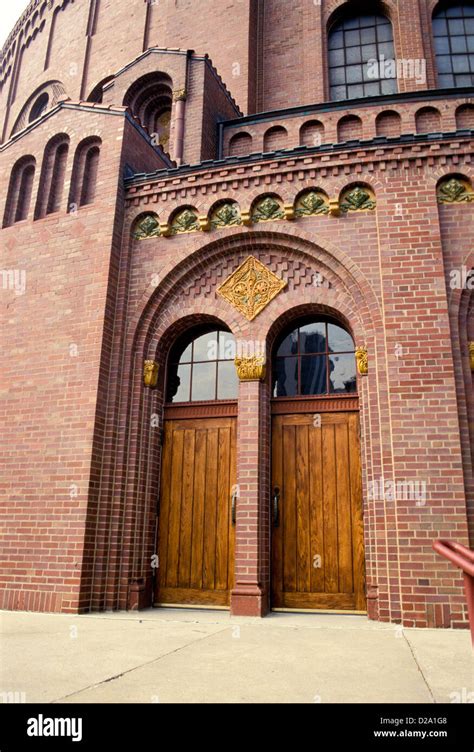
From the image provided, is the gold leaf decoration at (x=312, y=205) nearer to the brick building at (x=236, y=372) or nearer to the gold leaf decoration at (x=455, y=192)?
the brick building at (x=236, y=372)

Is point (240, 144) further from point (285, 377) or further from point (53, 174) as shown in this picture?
point (285, 377)

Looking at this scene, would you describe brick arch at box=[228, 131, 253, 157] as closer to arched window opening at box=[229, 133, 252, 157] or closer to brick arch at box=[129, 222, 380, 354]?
arched window opening at box=[229, 133, 252, 157]

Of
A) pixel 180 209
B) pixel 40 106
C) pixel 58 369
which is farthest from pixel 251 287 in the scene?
pixel 40 106

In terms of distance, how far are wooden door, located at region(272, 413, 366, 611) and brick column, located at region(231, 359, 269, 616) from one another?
0.26 metres

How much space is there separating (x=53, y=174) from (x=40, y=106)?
981 centimetres

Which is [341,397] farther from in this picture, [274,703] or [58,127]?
[58,127]

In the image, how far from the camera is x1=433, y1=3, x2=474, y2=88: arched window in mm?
11820

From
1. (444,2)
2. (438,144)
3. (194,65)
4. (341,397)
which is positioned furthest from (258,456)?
(444,2)

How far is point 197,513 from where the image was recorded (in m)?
7.77

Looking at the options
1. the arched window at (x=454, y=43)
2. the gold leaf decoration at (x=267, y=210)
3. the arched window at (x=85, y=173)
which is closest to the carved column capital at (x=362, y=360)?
the gold leaf decoration at (x=267, y=210)

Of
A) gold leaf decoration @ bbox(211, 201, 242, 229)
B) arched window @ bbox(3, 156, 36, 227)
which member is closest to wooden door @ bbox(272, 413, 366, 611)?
gold leaf decoration @ bbox(211, 201, 242, 229)

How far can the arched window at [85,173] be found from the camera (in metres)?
8.91

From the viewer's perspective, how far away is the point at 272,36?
1303 centimetres

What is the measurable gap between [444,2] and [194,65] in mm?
6102
